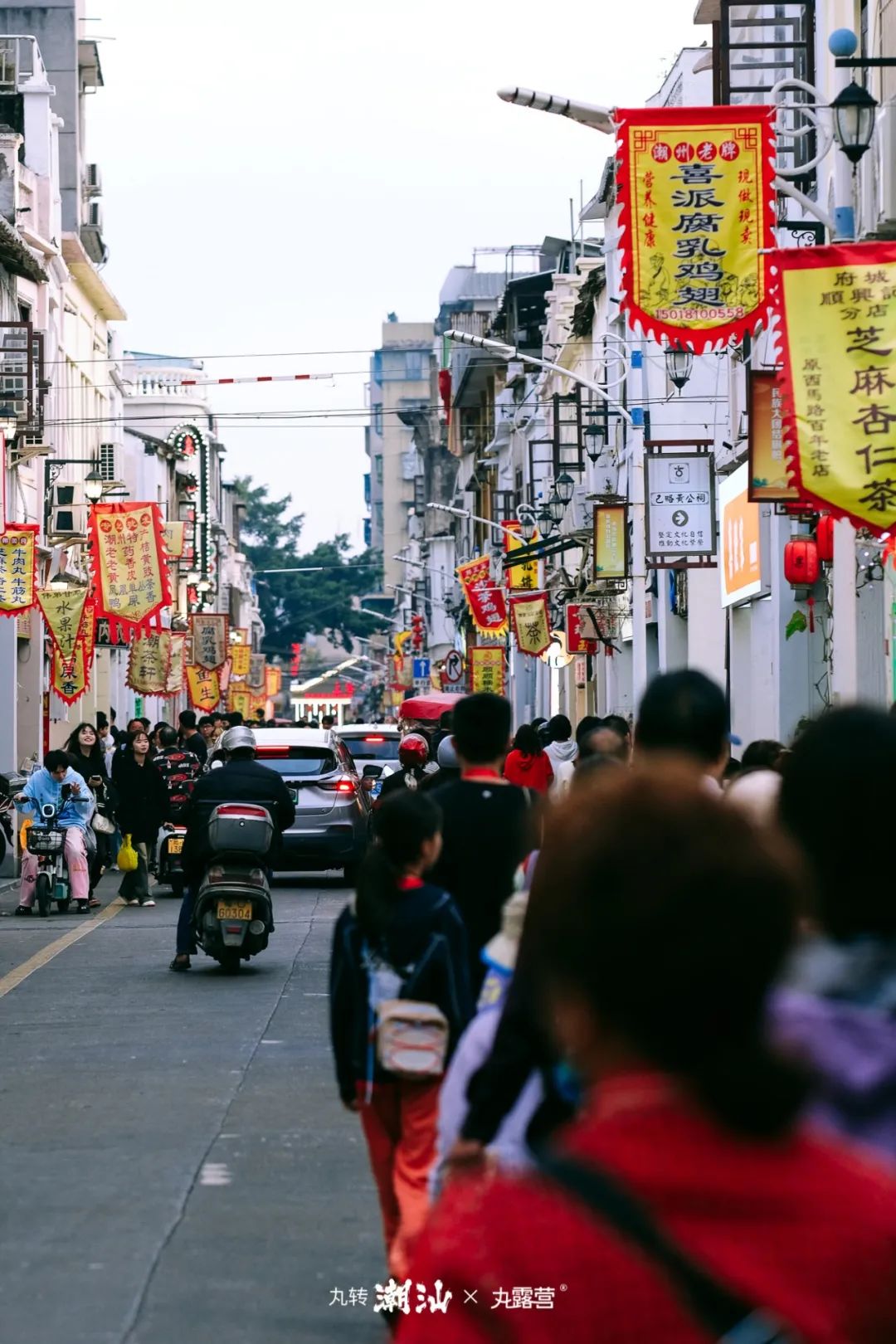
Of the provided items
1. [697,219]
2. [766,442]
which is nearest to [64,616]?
[766,442]

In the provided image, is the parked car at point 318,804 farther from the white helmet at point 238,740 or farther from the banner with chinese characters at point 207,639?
the banner with chinese characters at point 207,639

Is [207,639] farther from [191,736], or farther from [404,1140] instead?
[404,1140]

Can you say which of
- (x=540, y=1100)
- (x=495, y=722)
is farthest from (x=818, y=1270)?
(x=495, y=722)

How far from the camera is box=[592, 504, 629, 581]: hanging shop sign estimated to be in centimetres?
3841

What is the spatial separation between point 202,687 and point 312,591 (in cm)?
7355

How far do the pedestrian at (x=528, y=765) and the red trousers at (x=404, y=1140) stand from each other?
1068 centimetres

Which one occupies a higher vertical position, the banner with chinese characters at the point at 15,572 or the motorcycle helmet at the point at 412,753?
the banner with chinese characters at the point at 15,572

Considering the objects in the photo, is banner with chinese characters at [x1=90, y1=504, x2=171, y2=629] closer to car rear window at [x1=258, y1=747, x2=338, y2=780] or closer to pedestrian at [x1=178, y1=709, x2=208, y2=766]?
pedestrian at [x1=178, y1=709, x2=208, y2=766]

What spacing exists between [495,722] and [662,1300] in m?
5.15

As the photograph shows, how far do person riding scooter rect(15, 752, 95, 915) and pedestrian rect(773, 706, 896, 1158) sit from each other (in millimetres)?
19475

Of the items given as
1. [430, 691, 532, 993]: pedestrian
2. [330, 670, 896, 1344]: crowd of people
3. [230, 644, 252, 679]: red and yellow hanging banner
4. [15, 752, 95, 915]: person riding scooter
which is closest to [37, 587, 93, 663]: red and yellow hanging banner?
[15, 752, 95, 915]: person riding scooter

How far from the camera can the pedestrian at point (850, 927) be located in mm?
2859

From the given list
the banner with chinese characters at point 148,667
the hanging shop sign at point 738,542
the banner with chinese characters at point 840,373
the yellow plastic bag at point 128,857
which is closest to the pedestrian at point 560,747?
the yellow plastic bag at point 128,857

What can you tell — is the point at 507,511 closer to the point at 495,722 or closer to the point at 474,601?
the point at 474,601
